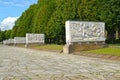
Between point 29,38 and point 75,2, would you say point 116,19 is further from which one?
point 29,38

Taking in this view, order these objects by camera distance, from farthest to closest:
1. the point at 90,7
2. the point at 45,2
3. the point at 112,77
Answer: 1. the point at 45,2
2. the point at 90,7
3. the point at 112,77

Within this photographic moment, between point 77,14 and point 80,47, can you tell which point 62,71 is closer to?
point 80,47

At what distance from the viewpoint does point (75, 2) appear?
4831 centimetres

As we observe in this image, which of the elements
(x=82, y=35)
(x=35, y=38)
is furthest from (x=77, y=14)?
(x=82, y=35)

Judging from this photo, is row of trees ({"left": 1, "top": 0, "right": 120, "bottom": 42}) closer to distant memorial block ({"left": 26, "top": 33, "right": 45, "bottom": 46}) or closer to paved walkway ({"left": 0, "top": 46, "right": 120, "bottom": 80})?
distant memorial block ({"left": 26, "top": 33, "right": 45, "bottom": 46})

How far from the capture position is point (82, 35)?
25.5 m

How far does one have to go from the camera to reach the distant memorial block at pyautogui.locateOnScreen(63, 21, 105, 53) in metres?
25.2

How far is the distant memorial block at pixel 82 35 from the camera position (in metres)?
25.2

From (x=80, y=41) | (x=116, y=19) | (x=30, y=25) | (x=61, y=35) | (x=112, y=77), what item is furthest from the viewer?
(x=30, y=25)

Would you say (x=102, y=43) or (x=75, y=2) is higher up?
(x=75, y=2)

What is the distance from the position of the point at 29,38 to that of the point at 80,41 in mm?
26098

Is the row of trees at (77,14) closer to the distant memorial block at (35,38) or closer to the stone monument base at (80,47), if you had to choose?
the distant memorial block at (35,38)

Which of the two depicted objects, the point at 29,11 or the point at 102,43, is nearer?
the point at 102,43

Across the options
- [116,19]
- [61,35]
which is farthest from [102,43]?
[61,35]
